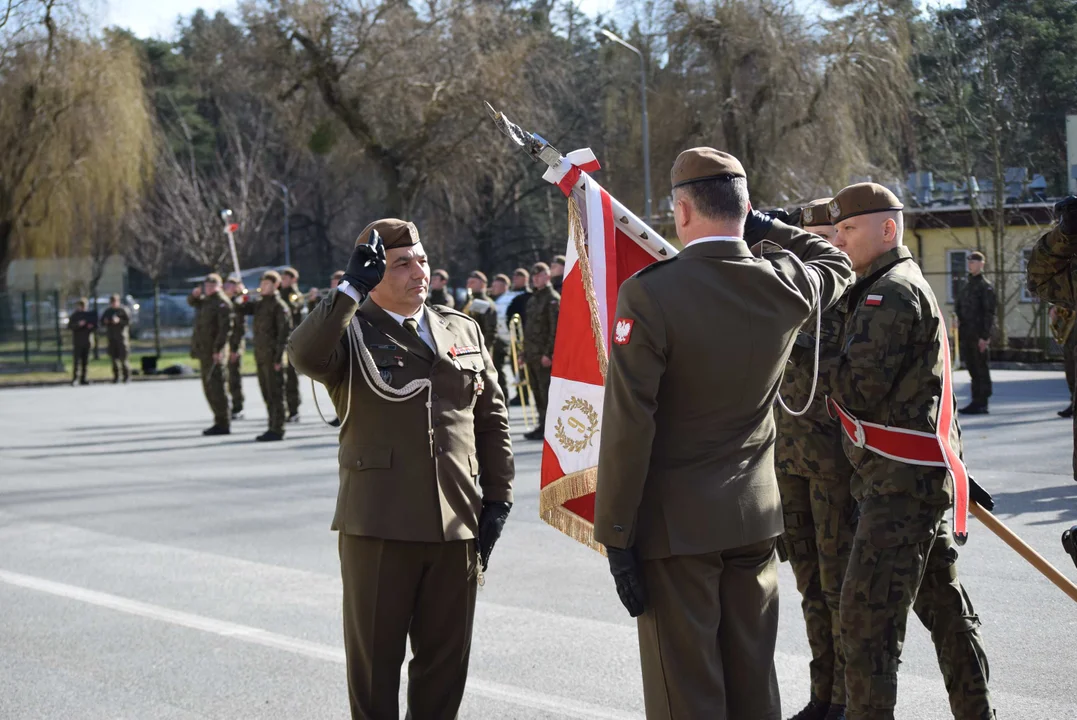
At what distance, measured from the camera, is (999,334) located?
27359mm

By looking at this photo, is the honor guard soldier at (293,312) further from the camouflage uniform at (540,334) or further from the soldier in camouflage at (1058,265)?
the soldier in camouflage at (1058,265)

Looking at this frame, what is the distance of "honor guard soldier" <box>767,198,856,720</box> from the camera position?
486 centimetres

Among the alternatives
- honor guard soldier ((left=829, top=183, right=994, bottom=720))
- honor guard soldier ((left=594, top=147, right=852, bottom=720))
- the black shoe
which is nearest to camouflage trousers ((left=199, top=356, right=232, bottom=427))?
the black shoe

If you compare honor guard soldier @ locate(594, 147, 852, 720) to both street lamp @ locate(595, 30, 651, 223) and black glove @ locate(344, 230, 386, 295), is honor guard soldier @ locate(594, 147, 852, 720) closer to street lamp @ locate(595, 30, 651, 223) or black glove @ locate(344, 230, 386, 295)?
black glove @ locate(344, 230, 386, 295)

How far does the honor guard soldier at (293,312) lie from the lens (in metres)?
17.6

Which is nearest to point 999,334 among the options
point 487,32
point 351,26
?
point 487,32

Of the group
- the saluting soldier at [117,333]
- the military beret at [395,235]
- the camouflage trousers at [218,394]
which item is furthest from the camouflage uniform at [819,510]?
the saluting soldier at [117,333]

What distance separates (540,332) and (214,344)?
488 centimetres

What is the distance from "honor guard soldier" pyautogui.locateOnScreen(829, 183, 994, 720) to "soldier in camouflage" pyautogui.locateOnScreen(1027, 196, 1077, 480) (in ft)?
2.27

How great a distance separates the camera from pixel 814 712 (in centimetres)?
498

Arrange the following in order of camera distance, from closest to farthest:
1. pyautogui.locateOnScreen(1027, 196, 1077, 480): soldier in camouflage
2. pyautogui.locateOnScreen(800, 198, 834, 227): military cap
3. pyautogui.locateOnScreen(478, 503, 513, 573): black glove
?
pyautogui.locateOnScreen(478, 503, 513, 573): black glove < pyautogui.locateOnScreen(1027, 196, 1077, 480): soldier in camouflage < pyautogui.locateOnScreen(800, 198, 834, 227): military cap

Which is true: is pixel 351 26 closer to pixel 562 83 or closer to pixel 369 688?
pixel 562 83

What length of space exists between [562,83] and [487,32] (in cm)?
609

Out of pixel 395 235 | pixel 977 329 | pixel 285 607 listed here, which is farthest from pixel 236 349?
pixel 395 235
